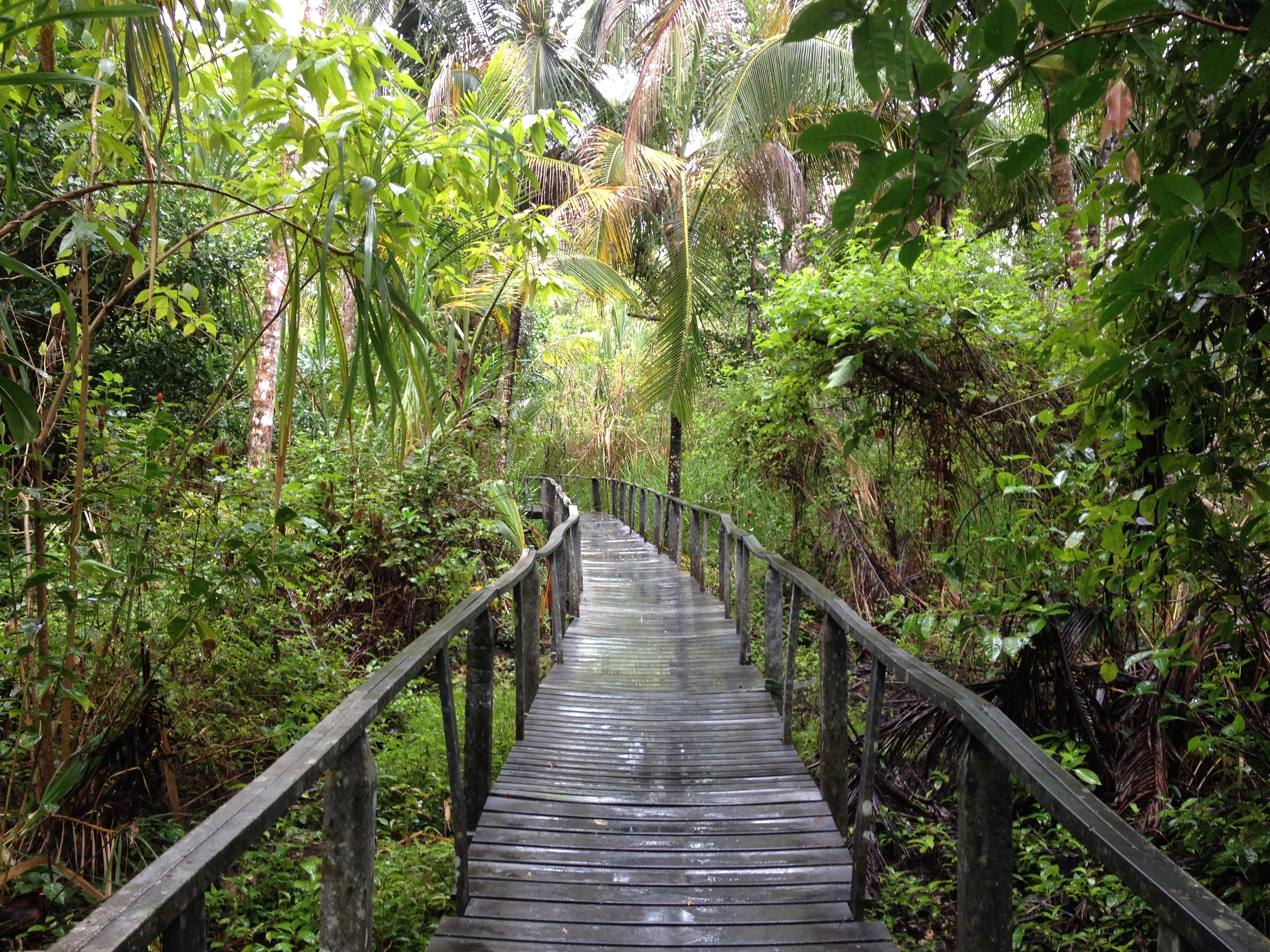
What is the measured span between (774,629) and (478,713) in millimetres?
2300

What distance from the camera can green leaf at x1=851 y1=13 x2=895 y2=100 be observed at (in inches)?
48.6

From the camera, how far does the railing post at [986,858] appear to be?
1.86 m

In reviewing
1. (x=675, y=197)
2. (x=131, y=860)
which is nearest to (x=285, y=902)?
(x=131, y=860)

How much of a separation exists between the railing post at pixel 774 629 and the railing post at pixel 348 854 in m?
3.25

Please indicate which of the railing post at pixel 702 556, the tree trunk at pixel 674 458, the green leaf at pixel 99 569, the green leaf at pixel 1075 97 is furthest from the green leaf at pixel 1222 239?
the tree trunk at pixel 674 458

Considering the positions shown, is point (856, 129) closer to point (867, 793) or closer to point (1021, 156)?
point (1021, 156)

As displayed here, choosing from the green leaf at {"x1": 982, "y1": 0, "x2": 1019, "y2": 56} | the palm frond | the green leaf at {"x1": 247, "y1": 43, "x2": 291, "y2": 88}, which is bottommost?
the green leaf at {"x1": 982, "y1": 0, "x2": 1019, "y2": 56}

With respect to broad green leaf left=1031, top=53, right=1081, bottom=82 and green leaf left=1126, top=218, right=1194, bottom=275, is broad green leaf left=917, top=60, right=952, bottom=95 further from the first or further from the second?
green leaf left=1126, top=218, right=1194, bottom=275

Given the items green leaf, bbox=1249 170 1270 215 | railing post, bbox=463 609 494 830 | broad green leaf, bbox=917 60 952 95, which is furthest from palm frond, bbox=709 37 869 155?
broad green leaf, bbox=917 60 952 95

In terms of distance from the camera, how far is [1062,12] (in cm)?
125

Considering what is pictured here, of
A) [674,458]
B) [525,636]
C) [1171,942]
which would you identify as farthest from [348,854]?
[674,458]

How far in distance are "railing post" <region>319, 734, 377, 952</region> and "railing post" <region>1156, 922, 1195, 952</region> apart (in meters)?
1.54

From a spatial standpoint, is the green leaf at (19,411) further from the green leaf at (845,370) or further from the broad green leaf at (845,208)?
the green leaf at (845,370)

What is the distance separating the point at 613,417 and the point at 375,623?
12203 millimetres
